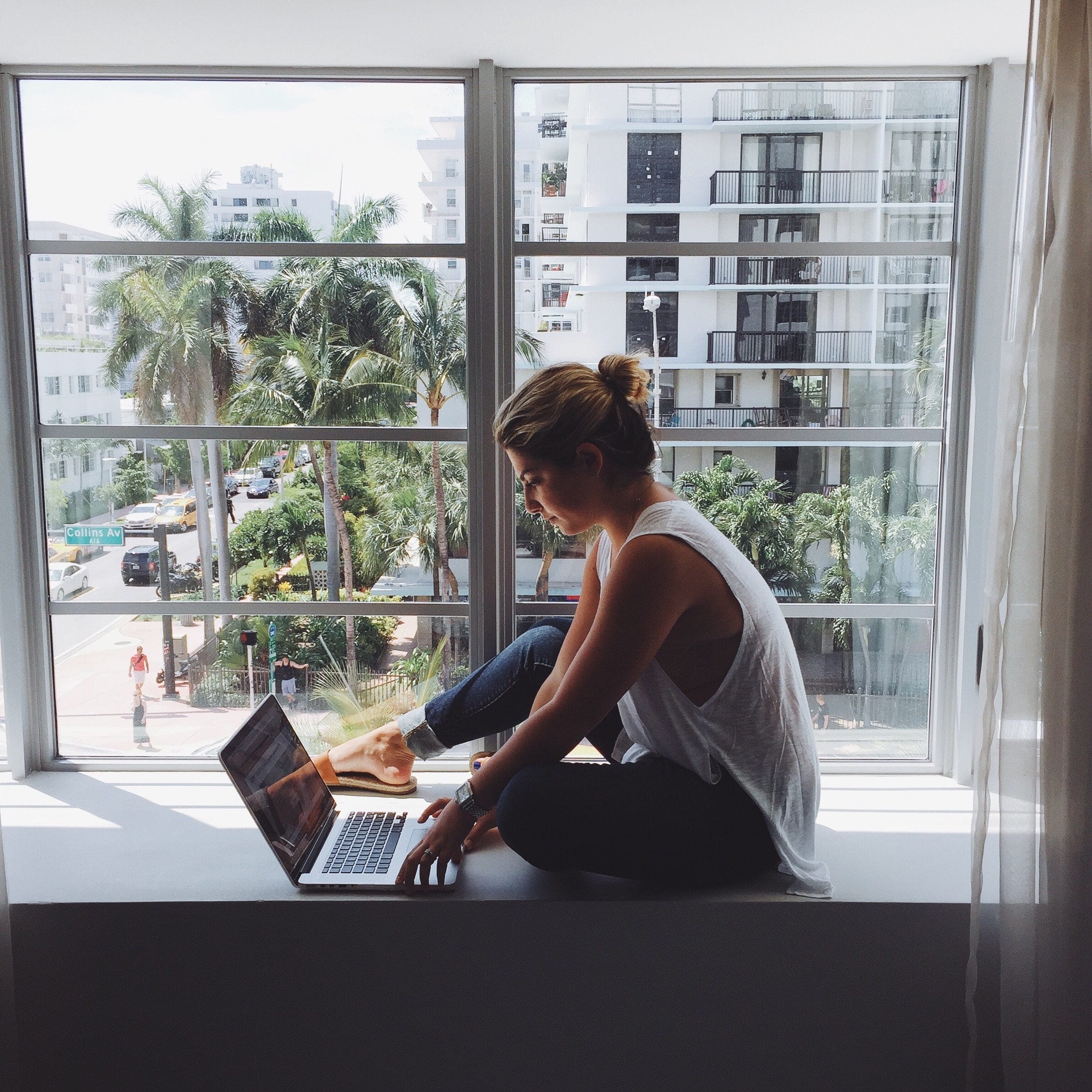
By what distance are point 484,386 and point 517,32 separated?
858 mm

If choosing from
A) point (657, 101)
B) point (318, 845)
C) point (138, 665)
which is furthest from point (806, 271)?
point (138, 665)

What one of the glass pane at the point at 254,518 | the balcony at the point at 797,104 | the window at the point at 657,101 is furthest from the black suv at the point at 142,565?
the balcony at the point at 797,104

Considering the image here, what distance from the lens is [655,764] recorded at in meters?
1.79

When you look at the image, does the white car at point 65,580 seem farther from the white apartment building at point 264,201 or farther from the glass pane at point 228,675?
the white apartment building at point 264,201

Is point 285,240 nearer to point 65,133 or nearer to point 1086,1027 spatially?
point 65,133

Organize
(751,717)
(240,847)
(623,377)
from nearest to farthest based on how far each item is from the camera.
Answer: (751,717)
(623,377)
(240,847)

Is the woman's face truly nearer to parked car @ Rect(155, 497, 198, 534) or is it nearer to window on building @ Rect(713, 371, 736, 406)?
window on building @ Rect(713, 371, 736, 406)

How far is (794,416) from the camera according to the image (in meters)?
2.68

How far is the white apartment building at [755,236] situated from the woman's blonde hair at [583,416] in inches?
33.6

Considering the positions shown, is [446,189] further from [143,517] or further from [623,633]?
[623,633]

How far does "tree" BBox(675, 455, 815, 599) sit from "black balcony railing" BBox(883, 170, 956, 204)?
84 centimetres

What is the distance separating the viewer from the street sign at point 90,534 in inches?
107

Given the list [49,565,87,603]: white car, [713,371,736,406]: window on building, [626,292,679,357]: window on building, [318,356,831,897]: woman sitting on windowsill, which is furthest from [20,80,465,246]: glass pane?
[318,356,831,897]: woman sitting on windowsill

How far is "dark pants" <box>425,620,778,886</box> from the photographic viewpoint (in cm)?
169
